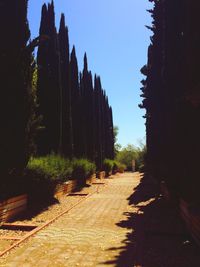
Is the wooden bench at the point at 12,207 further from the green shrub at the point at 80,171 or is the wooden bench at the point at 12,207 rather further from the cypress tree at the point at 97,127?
the cypress tree at the point at 97,127

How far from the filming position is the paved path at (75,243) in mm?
6172

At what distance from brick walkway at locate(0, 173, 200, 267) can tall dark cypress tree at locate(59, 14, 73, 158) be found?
10798 millimetres

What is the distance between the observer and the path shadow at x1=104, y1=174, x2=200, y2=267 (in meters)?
6.15

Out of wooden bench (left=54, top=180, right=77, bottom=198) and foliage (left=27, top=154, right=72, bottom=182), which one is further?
wooden bench (left=54, top=180, right=77, bottom=198)

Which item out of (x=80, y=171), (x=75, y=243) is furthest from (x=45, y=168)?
(x=80, y=171)

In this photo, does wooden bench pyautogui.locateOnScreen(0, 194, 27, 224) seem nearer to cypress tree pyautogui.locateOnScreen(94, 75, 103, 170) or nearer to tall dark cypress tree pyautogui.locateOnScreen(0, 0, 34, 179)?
tall dark cypress tree pyautogui.locateOnScreen(0, 0, 34, 179)

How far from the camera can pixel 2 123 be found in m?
10.7

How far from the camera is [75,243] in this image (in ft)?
24.5

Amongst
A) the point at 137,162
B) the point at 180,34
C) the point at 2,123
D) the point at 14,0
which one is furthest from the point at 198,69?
the point at 137,162

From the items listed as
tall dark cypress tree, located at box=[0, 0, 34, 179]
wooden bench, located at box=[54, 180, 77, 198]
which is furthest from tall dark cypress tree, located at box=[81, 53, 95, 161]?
tall dark cypress tree, located at box=[0, 0, 34, 179]

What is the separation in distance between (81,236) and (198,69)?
15.7 ft

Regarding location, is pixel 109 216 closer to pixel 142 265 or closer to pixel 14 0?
pixel 142 265

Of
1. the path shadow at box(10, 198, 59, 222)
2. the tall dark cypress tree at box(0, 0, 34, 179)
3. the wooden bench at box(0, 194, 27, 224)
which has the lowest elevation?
the path shadow at box(10, 198, 59, 222)

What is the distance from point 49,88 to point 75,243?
13.8 m
